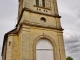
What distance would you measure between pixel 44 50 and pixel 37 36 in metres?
1.92

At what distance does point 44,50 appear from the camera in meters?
15.4

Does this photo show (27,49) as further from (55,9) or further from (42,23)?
(55,9)

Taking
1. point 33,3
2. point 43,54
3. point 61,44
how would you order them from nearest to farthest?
1. point 43,54
2. point 61,44
3. point 33,3

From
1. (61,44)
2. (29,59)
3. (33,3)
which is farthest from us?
(33,3)

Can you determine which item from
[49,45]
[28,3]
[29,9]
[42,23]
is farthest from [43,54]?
[28,3]

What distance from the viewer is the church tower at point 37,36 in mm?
14617

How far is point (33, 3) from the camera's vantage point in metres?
17.5

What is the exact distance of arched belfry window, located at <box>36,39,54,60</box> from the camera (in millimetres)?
14992

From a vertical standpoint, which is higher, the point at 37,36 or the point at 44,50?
the point at 37,36

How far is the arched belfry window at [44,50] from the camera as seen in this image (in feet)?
49.2

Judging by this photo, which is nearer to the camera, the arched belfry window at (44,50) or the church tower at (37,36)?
the church tower at (37,36)

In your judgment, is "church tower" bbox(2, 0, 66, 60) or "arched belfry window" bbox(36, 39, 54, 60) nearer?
"church tower" bbox(2, 0, 66, 60)

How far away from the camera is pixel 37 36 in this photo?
50.7 feet

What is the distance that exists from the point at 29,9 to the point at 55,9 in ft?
13.7
